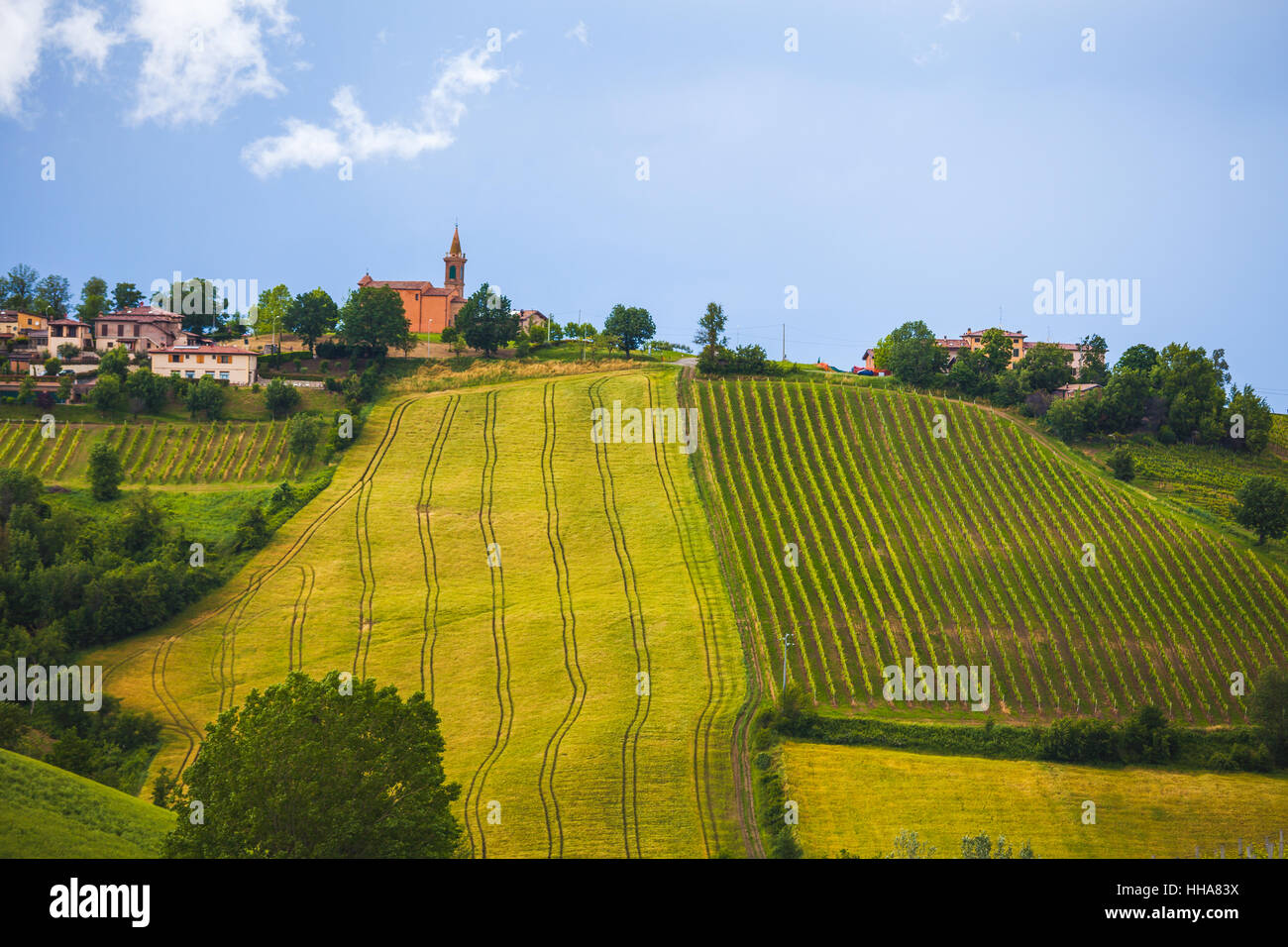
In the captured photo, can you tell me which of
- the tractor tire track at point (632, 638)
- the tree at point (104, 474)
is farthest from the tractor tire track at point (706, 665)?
the tree at point (104, 474)

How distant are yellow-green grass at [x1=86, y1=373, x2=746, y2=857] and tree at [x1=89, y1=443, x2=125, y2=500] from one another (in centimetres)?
1630

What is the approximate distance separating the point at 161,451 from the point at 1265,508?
308ft

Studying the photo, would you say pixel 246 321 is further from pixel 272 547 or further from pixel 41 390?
pixel 272 547

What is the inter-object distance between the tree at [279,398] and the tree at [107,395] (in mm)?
13646

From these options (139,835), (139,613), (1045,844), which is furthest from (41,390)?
(1045,844)

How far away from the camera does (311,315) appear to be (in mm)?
126938

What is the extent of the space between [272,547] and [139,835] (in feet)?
144

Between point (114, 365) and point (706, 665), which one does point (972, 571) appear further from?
point (114, 365)

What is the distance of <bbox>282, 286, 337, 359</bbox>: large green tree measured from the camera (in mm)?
126625

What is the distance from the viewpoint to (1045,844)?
5225cm

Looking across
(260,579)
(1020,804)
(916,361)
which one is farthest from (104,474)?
(916,361)

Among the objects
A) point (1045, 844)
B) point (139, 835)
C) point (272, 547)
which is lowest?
point (1045, 844)

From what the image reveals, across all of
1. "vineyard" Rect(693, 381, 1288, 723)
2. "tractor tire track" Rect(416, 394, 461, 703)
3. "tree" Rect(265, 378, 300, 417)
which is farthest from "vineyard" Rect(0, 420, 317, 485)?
"vineyard" Rect(693, 381, 1288, 723)
